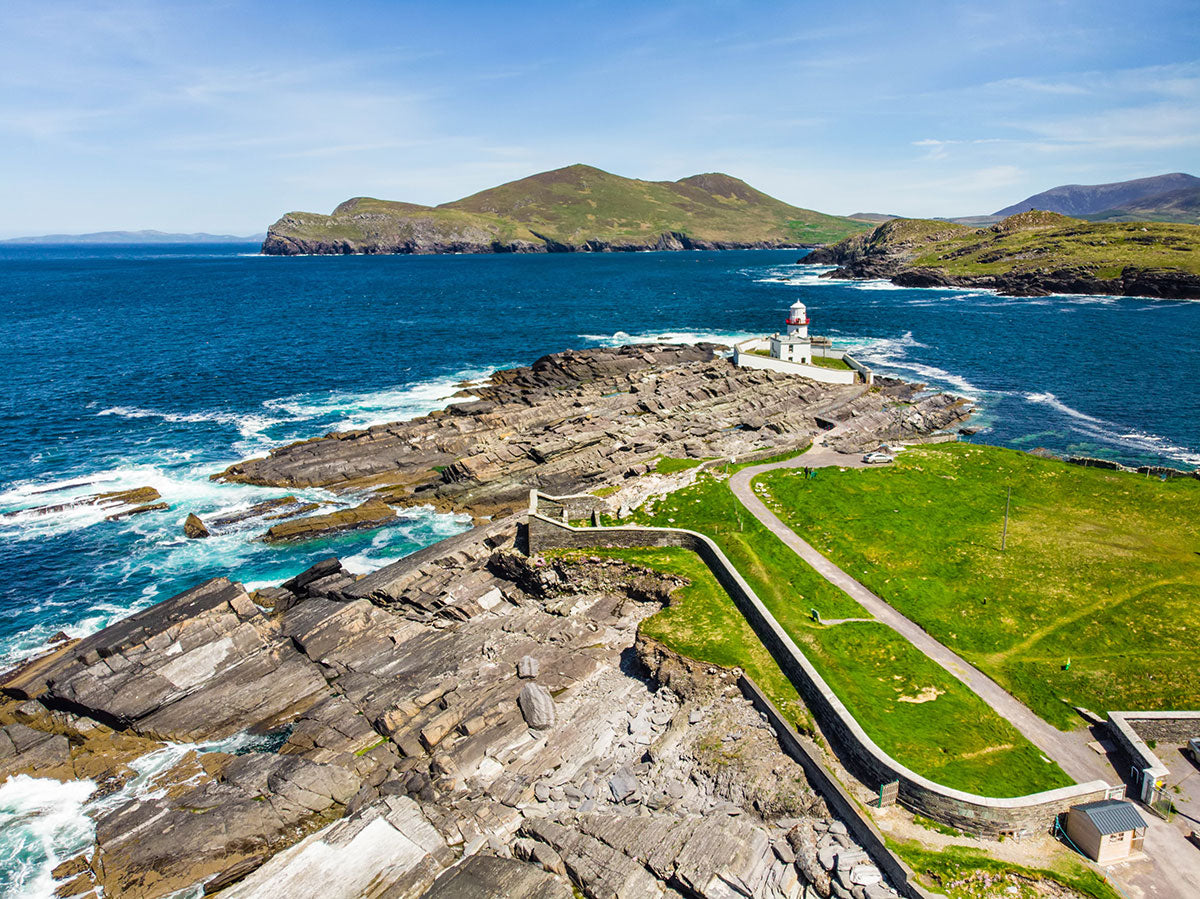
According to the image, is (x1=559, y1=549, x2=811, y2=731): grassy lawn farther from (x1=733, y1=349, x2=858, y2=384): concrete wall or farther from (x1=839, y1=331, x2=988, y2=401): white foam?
(x1=839, y1=331, x2=988, y2=401): white foam

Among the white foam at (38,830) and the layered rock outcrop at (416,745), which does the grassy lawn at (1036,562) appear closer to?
the layered rock outcrop at (416,745)

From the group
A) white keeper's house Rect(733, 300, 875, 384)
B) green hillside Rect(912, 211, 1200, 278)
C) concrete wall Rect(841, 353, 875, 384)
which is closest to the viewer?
concrete wall Rect(841, 353, 875, 384)

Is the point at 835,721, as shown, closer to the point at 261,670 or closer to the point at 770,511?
the point at 770,511

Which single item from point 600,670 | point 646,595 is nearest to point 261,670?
point 600,670

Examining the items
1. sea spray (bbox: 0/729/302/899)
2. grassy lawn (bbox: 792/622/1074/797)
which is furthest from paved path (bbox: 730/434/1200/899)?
sea spray (bbox: 0/729/302/899)

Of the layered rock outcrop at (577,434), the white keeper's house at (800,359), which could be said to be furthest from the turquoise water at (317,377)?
the white keeper's house at (800,359)

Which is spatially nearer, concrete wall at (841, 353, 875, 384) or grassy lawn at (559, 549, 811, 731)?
grassy lawn at (559, 549, 811, 731)
